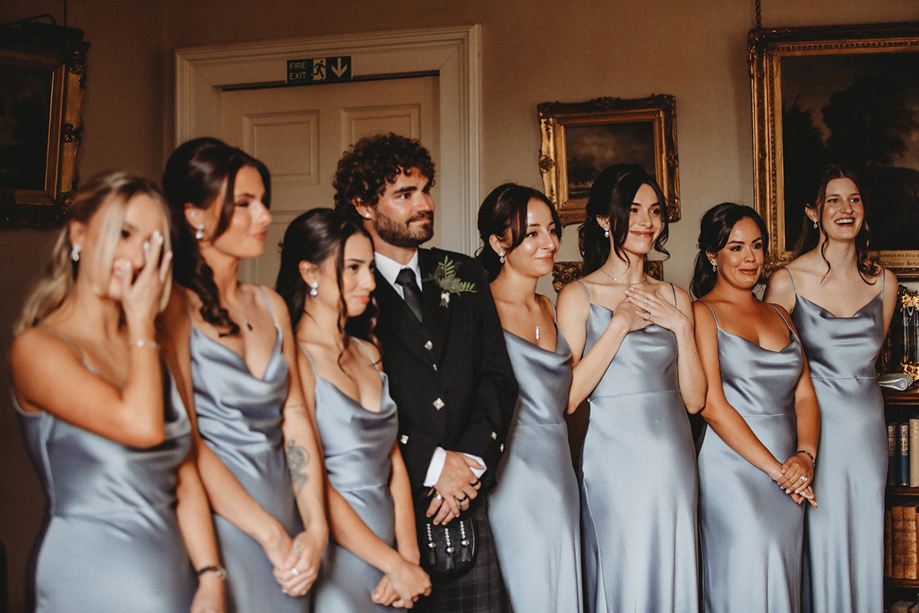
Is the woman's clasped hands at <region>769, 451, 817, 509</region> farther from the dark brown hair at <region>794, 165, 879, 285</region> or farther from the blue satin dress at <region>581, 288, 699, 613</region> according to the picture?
the dark brown hair at <region>794, 165, 879, 285</region>

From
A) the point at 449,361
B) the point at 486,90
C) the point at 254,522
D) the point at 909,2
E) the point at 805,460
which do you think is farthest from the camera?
the point at 486,90

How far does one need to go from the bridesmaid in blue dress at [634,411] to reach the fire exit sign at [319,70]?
2.28m

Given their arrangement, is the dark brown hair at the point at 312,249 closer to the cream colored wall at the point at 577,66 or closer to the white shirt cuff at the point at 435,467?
the white shirt cuff at the point at 435,467

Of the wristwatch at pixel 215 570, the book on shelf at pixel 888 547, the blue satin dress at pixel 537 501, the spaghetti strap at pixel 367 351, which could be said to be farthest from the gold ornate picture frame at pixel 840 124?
the wristwatch at pixel 215 570

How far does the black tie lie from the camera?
2639mm

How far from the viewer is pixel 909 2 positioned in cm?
442

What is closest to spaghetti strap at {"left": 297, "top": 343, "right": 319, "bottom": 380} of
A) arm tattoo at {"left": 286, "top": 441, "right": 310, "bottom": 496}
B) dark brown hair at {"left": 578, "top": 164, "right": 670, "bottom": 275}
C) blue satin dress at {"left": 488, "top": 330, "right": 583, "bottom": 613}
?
arm tattoo at {"left": 286, "top": 441, "right": 310, "bottom": 496}

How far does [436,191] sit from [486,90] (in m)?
0.66

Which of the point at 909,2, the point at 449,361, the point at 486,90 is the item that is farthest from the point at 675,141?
the point at 449,361

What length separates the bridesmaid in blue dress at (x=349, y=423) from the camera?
220 centimetres

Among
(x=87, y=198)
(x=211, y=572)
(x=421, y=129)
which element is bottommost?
(x=211, y=572)

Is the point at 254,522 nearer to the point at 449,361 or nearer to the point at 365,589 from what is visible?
the point at 365,589

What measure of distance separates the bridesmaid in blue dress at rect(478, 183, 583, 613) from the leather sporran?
0.95 feet

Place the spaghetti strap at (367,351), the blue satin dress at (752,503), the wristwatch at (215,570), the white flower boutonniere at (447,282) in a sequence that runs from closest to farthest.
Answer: the wristwatch at (215,570) < the spaghetti strap at (367,351) < the white flower boutonniere at (447,282) < the blue satin dress at (752,503)
